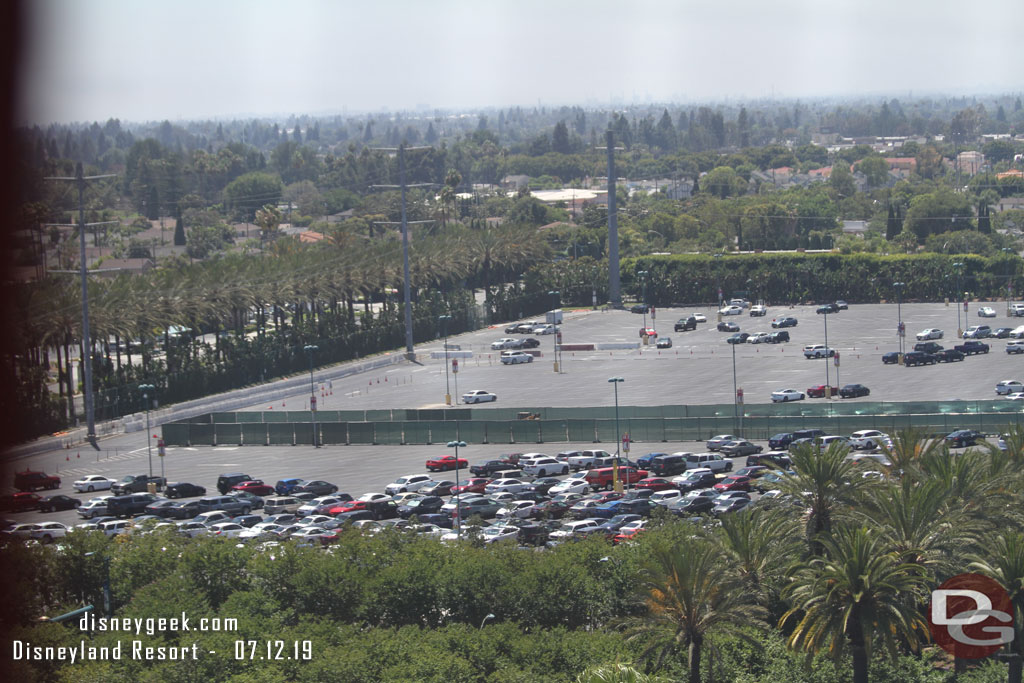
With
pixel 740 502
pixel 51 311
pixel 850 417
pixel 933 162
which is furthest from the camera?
pixel 933 162

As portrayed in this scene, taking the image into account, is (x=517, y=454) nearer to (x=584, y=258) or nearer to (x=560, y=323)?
(x=560, y=323)

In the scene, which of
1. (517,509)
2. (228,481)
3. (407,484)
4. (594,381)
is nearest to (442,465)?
(407,484)

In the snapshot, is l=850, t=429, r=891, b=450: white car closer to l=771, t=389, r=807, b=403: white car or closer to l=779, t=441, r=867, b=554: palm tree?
l=771, t=389, r=807, b=403: white car

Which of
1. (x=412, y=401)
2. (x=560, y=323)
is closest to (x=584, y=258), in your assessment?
(x=560, y=323)

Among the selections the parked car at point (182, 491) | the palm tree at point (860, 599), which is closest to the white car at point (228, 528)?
the parked car at point (182, 491)

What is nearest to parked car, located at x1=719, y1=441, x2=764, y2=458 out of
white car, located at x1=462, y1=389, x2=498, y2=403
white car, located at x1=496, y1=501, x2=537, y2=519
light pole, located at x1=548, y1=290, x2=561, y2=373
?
white car, located at x1=496, y1=501, x2=537, y2=519

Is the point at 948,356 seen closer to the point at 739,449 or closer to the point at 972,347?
the point at 972,347
